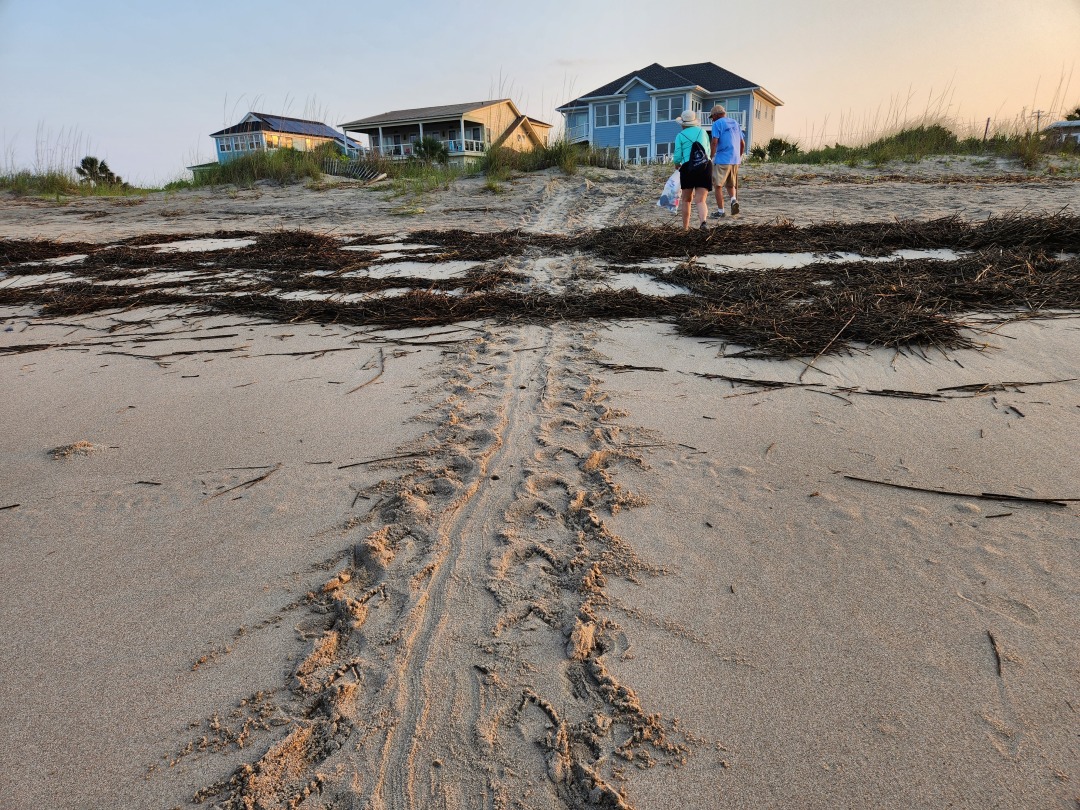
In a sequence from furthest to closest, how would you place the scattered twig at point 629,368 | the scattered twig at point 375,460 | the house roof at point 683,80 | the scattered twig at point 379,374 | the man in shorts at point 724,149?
1. the house roof at point 683,80
2. the man in shorts at point 724,149
3. the scattered twig at point 629,368
4. the scattered twig at point 379,374
5. the scattered twig at point 375,460

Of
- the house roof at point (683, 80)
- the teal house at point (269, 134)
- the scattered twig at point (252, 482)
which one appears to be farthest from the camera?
the teal house at point (269, 134)

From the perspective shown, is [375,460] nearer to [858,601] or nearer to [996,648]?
[858,601]

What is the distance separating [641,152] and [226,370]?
104 ft

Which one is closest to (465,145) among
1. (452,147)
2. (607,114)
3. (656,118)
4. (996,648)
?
(452,147)

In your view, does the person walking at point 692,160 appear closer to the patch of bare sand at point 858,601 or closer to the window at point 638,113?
the patch of bare sand at point 858,601

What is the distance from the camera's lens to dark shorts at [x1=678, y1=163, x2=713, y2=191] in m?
7.54

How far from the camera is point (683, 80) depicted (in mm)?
29859

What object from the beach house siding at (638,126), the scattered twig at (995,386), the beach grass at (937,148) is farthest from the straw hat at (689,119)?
the beach house siding at (638,126)

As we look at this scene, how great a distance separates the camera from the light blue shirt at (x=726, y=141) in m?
8.45

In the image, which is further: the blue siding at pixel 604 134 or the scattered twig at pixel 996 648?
the blue siding at pixel 604 134

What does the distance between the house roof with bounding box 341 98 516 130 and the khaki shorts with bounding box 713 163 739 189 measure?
28471mm

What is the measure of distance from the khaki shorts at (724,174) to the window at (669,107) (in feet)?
78.4

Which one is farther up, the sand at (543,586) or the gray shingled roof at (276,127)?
the gray shingled roof at (276,127)

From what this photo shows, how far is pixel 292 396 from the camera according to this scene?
350 cm
